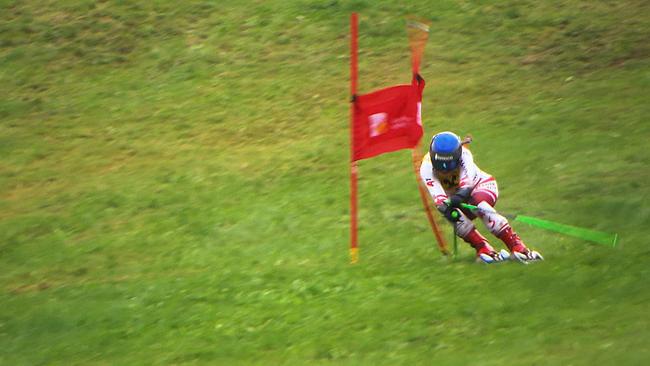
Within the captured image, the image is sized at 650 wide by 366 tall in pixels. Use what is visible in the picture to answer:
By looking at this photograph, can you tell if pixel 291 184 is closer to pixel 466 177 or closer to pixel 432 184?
pixel 432 184

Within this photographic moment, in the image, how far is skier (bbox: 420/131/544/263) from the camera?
1324 centimetres

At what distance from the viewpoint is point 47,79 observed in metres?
25.6

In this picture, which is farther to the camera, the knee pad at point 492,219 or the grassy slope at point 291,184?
the knee pad at point 492,219

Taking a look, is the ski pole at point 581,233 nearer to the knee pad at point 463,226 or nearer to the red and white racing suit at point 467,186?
the red and white racing suit at point 467,186

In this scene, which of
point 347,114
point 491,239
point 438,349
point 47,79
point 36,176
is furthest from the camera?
point 47,79

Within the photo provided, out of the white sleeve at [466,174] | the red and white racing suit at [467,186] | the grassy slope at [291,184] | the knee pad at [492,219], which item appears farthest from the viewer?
the white sleeve at [466,174]

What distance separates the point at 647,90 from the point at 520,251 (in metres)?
9.28

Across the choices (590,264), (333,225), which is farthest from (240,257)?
(590,264)

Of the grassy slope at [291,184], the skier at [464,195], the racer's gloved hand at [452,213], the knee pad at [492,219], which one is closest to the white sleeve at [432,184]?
the skier at [464,195]

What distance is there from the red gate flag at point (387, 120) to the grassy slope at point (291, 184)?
5.20ft

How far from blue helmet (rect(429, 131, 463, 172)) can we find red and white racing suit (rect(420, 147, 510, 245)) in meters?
0.20

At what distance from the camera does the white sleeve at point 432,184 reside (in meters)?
13.4

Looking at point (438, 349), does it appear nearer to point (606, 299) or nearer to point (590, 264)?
point (606, 299)

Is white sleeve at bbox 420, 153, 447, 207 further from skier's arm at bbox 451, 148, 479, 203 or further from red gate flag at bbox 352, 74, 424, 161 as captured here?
red gate flag at bbox 352, 74, 424, 161
